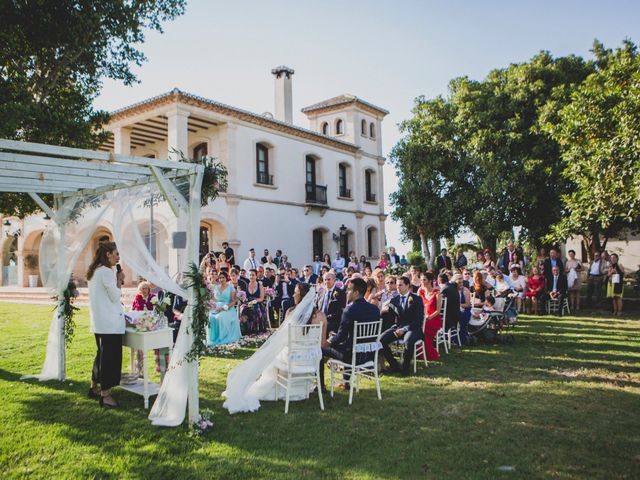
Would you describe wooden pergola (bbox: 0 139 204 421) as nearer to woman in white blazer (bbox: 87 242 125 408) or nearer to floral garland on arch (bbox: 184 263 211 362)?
floral garland on arch (bbox: 184 263 211 362)

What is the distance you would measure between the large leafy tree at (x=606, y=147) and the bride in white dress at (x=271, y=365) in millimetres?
5573

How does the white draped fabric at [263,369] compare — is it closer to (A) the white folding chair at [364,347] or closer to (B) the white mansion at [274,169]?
(A) the white folding chair at [364,347]

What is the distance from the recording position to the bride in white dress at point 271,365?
5.38m

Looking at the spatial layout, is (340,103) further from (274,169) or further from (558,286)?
(558,286)

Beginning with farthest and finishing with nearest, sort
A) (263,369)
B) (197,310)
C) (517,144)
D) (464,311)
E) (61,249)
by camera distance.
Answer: (517,144) → (464,311) → (61,249) → (263,369) → (197,310)

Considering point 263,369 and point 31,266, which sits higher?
point 31,266

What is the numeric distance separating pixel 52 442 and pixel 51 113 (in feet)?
17.4

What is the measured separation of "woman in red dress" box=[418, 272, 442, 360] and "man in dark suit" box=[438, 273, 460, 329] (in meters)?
0.22

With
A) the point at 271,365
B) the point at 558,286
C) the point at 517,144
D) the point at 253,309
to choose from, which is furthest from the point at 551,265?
the point at 271,365

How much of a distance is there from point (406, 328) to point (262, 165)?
48.5ft

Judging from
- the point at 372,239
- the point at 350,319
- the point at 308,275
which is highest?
the point at 372,239

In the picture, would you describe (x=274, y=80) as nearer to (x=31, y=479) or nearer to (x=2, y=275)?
(x=2, y=275)

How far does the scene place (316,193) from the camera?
902 inches

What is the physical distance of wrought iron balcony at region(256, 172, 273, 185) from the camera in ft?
65.9
